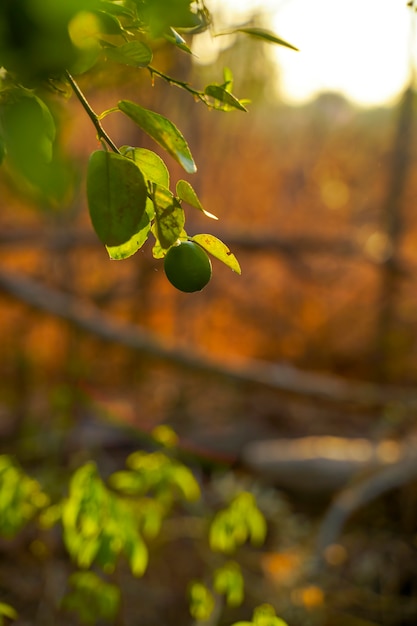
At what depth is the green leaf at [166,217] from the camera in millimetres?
482

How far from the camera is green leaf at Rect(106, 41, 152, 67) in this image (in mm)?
469

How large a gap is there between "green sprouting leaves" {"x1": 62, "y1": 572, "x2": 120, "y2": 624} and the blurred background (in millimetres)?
626

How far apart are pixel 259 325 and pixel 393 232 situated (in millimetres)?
1679

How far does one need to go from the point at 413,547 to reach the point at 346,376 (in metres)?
3.35

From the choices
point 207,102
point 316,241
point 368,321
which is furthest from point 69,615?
point 368,321

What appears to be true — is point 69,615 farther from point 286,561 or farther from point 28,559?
point 286,561

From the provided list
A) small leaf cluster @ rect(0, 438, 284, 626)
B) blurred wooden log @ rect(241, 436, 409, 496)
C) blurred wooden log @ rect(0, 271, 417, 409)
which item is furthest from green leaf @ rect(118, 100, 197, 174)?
blurred wooden log @ rect(241, 436, 409, 496)

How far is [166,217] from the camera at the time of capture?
0.48m

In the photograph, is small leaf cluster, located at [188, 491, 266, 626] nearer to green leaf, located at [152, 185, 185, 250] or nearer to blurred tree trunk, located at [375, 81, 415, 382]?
green leaf, located at [152, 185, 185, 250]

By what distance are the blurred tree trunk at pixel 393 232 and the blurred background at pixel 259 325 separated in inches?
0.6

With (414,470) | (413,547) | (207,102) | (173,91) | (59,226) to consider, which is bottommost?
(413,547)

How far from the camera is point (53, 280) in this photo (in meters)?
4.45

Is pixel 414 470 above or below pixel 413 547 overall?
above

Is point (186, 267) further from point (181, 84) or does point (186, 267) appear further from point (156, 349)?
point (156, 349)
